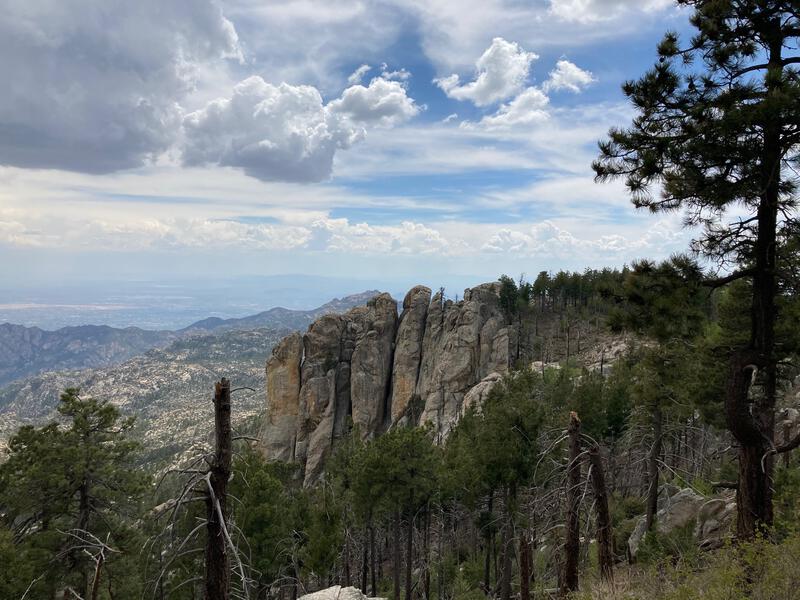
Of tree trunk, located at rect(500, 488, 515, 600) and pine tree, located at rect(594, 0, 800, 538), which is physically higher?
pine tree, located at rect(594, 0, 800, 538)

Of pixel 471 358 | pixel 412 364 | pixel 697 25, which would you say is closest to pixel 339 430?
pixel 412 364

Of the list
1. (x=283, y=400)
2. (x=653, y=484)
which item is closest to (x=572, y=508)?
(x=653, y=484)

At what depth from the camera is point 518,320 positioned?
258ft

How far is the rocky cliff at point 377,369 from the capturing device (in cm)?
7119

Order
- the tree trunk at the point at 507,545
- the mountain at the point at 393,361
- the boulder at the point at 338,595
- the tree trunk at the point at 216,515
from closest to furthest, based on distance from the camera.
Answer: the tree trunk at the point at 216,515 → the boulder at the point at 338,595 → the tree trunk at the point at 507,545 → the mountain at the point at 393,361

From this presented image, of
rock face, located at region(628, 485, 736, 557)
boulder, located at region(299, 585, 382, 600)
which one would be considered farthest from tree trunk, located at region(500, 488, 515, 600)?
boulder, located at region(299, 585, 382, 600)

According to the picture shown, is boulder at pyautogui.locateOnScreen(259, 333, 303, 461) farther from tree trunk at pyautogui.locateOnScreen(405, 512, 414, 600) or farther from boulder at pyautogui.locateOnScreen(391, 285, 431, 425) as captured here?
tree trunk at pyautogui.locateOnScreen(405, 512, 414, 600)

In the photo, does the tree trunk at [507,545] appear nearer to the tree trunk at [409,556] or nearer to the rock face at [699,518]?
the tree trunk at [409,556]

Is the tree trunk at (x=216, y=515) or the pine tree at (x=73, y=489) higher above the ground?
the tree trunk at (x=216, y=515)

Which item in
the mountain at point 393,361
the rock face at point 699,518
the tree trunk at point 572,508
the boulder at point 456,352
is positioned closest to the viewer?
the tree trunk at point 572,508

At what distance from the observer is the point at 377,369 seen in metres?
76.9

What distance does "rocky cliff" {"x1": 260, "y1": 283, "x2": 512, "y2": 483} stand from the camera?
71.2 m

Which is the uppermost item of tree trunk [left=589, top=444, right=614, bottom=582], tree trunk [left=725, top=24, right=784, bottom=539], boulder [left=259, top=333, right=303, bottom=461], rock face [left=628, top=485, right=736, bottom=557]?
tree trunk [left=725, top=24, right=784, bottom=539]

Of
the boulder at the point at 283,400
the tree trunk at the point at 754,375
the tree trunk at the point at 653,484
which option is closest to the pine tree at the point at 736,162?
the tree trunk at the point at 754,375
